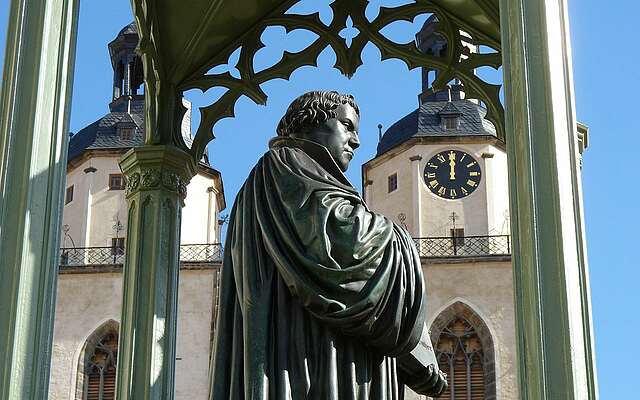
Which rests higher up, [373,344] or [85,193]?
[85,193]

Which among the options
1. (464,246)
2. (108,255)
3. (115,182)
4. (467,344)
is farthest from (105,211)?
(467,344)

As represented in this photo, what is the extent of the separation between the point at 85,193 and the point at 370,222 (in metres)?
60.8

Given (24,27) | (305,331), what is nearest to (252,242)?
(305,331)

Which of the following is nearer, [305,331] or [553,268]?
[305,331]

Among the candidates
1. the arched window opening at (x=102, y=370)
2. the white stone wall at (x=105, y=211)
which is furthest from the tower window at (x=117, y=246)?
the arched window opening at (x=102, y=370)

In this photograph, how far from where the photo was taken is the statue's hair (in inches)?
310

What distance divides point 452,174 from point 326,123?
58.3m

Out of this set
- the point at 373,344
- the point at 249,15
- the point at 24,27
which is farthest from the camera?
the point at 249,15

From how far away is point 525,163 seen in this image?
880cm

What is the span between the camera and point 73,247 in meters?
66.6

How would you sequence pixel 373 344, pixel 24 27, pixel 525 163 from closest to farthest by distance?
1. pixel 373 344
2. pixel 525 163
3. pixel 24 27

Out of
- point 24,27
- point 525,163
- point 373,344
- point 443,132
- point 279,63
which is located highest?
point 443,132

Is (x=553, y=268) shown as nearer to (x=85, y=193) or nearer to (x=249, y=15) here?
(x=249, y=15)

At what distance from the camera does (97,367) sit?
210 ft
